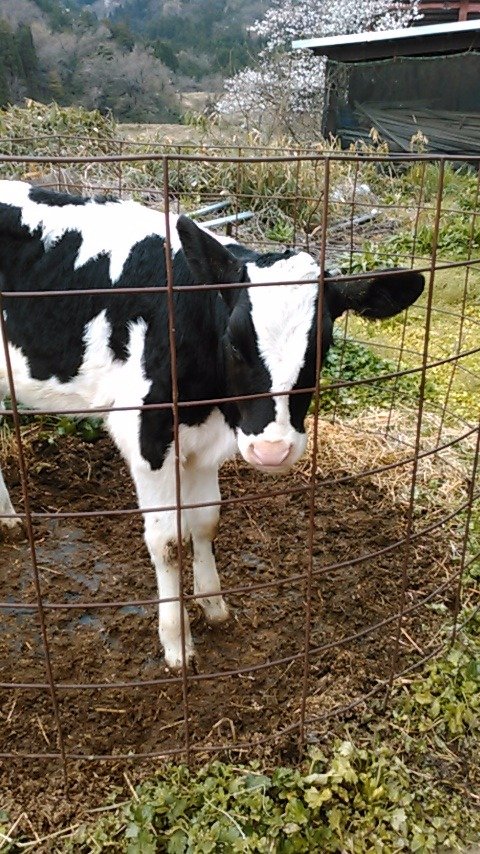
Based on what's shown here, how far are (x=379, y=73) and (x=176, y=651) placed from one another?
1461 cm

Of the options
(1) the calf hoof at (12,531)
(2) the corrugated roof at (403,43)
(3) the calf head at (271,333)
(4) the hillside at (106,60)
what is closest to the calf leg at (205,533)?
(3) the calf head at (271,333)

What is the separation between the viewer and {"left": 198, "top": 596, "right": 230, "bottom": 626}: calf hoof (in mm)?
3260

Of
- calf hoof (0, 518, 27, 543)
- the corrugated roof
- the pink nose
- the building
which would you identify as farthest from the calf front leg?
the corrugated roof

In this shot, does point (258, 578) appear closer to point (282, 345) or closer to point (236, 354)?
point (236, 354)

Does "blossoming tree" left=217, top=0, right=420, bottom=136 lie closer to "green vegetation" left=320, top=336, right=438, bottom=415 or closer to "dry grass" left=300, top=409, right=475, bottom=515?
"green vegetation" left=320, top=336, right=438, bottom=415

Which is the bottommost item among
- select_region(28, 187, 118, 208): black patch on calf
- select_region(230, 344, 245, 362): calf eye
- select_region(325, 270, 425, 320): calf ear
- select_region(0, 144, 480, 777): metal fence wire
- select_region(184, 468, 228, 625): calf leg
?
select_region(0, 144, 480, 777): metal fence wire

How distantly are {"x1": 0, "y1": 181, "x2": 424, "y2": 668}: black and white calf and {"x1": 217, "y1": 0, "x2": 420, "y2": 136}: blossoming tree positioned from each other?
10.7m

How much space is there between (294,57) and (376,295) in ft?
66.6

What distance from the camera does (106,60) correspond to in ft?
69.6

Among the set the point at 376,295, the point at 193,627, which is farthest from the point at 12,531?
the point at 376,295

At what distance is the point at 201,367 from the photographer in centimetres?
280

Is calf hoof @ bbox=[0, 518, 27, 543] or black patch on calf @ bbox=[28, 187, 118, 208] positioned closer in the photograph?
black patch on calf @ bbox=[28, 187, 118, 208]

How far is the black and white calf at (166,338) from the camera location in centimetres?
244

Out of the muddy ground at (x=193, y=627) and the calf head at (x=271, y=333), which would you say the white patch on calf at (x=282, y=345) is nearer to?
the calf head at (x=271, y=333)
